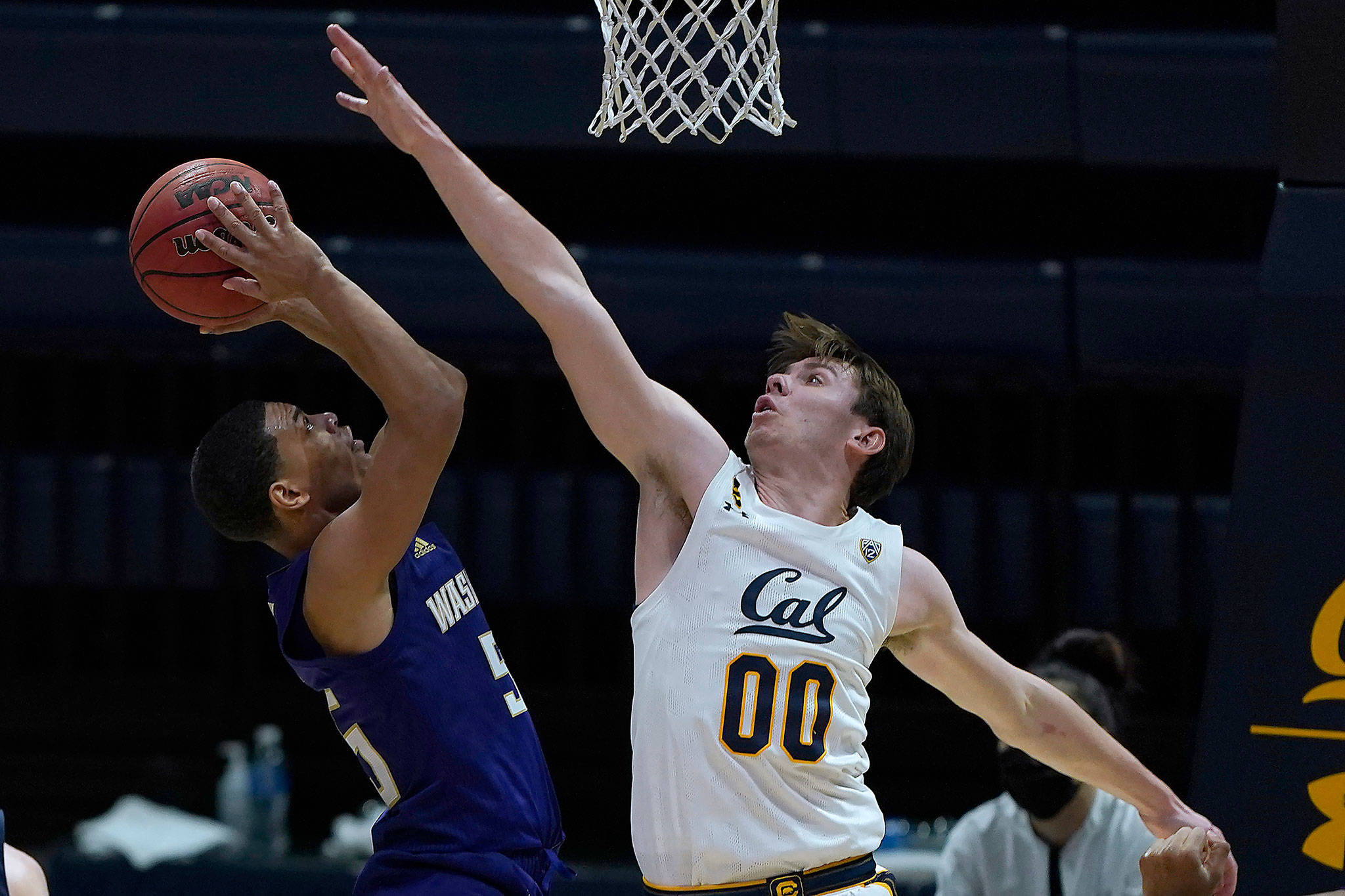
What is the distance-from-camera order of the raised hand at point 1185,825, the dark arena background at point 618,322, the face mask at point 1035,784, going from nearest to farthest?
the raised hand at point 1185,825 → the face mask at point 1035,784 → the dark arena background at point 618,322

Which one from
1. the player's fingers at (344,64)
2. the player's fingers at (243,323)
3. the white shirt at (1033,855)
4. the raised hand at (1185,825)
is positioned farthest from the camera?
the white shirt at (1033,855)

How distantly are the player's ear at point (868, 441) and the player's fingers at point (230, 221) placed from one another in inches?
52.2

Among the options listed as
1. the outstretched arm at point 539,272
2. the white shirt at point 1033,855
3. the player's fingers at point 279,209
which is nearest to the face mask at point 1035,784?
the white shirt at point 1033,855

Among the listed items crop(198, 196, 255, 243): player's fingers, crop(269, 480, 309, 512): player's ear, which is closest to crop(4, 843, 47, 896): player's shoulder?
crop(269, 480, 309, 512): player's ear

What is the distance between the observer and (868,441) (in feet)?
10.8

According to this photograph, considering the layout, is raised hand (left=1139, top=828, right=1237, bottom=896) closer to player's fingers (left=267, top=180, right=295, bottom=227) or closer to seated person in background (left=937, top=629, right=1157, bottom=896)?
seated person in background (left=937, top=629, right=1157, bottom=896)

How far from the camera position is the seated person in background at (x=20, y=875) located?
103 inches

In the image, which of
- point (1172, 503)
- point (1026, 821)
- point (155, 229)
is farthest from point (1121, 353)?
point (155, 229)

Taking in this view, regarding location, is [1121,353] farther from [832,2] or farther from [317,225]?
[317,225]

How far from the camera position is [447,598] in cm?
335

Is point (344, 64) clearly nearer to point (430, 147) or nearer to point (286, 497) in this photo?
point (430, 147)

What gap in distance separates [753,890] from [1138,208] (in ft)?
20.6

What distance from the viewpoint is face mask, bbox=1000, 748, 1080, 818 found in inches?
178

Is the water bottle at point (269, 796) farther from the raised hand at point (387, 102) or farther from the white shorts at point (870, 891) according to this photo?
the raised hand at point (387, 102)
